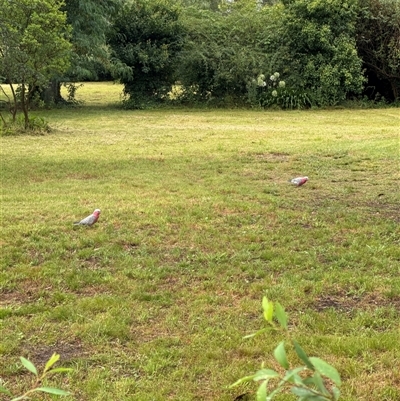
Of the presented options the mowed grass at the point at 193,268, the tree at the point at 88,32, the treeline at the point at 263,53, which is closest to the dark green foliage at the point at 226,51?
the treeline at the point at 263,53

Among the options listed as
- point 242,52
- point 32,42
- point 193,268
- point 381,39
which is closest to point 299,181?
point 193,268

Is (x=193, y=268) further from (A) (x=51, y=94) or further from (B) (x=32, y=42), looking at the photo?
(A) (x=51, y=94)

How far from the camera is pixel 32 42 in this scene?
10516mm

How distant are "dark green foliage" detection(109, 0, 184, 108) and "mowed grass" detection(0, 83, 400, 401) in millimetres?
9780

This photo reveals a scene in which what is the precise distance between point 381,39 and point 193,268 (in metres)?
16.3

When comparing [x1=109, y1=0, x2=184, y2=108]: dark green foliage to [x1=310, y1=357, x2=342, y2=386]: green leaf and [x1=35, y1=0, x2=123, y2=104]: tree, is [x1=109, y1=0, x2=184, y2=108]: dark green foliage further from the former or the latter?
[x1=310, y1=357, x2=342, y2=386]: green leaf

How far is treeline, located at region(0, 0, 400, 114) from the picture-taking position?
1686 centimetres

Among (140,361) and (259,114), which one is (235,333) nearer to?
(140,361)

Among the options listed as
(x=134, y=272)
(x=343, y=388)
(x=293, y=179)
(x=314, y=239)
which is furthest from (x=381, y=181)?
(x=343, y=388)

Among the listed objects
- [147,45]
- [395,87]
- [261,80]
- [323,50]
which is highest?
[147,45]

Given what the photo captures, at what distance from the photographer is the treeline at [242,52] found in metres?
16.9

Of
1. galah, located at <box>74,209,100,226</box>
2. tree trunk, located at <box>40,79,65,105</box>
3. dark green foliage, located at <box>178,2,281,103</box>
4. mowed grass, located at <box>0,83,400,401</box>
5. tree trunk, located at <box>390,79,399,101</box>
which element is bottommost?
mowed grass, located at <box>0,83,400,401</box>

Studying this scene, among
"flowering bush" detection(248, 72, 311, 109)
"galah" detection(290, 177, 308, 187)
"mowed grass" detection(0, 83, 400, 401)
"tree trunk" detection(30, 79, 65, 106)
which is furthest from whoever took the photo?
"tree trunk" detection(30, 79, 65, 106)

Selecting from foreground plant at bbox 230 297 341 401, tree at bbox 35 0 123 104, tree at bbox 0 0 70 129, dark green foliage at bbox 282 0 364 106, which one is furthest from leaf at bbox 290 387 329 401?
dark green foliage at bbox 282 0 364 106
